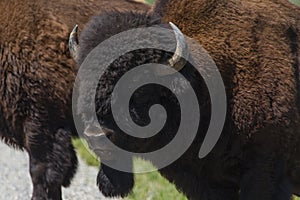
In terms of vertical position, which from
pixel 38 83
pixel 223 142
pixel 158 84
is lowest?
pixel 38 83

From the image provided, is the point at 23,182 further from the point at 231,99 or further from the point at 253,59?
the point at 253,59

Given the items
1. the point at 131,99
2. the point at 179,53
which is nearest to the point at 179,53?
the point at 179,53

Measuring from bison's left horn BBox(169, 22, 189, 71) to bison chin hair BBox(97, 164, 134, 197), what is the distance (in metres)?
0.77

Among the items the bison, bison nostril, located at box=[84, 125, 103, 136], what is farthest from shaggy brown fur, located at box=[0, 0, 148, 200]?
bison nostril, located at box=[84, 125, 103, 136]

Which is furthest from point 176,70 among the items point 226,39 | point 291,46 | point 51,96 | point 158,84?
point 51,96

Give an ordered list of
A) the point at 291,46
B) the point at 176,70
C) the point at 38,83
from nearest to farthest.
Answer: the point at 176,70, the point at 291,46, the point at 38,83

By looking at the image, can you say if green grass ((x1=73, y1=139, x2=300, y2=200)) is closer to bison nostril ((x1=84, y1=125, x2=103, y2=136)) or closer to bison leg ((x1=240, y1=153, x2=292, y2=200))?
bison leg ((x1=240, y1=153, x2=292, y2=200))

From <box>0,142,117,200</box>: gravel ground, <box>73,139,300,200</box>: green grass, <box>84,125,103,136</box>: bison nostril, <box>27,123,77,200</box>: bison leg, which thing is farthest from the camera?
<box>0,142,117,200</box>: gravel ground

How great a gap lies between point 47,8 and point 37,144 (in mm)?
1013

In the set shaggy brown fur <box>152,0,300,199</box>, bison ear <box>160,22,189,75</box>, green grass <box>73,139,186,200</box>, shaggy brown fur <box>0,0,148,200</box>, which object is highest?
bison ear <box>160,22,189,75</box>

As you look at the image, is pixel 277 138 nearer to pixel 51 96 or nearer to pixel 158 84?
pixel 158 84

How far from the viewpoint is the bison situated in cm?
520

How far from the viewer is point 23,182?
326 inches

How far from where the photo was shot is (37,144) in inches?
250
